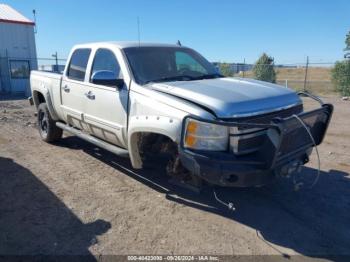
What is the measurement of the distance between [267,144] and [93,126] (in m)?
2.84

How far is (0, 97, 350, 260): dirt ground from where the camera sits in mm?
3373

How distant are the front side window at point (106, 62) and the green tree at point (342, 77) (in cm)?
1465

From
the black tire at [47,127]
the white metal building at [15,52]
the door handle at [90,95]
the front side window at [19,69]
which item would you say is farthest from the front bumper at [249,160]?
the front side window at [19,69]

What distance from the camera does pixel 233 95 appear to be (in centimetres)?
370

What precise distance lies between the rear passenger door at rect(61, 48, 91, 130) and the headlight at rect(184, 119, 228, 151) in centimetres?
251

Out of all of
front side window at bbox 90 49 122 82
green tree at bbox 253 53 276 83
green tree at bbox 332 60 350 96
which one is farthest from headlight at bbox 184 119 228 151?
green tree at bbox 253 53 276 83

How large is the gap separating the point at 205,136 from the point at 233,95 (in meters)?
0.63

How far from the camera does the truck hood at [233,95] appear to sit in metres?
3.48

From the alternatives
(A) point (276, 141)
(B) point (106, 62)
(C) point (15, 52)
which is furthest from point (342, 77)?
(C) point (15, 52)

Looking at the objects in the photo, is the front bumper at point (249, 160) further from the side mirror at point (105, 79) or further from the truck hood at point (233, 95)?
the side mirror at point (105, 79)

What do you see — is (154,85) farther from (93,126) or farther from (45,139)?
(45,139)

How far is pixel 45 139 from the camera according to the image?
719cm

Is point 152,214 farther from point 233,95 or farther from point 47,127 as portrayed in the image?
point 47,127

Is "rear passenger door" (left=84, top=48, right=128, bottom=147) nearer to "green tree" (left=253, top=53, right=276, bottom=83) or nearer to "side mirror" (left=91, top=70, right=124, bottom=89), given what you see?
"side mirror" (left=91, top=70, right=124, bottom=89)
